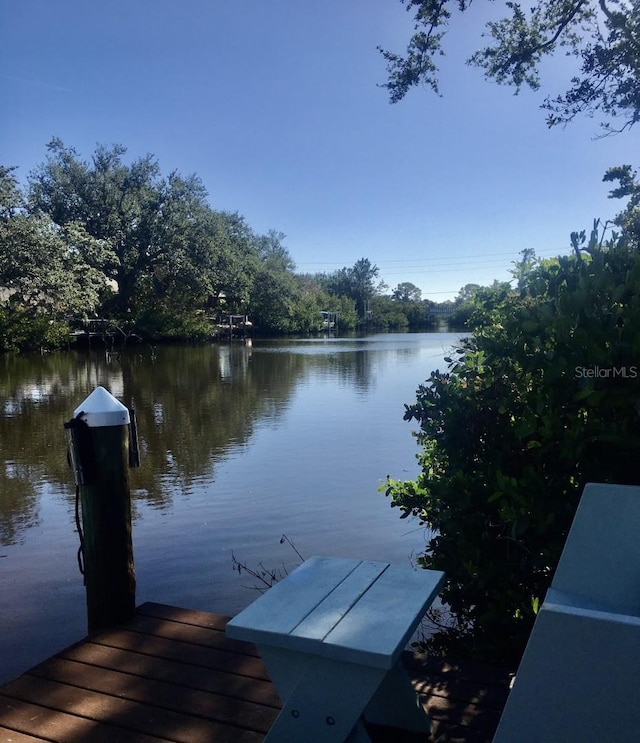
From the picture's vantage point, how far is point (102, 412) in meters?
3.01

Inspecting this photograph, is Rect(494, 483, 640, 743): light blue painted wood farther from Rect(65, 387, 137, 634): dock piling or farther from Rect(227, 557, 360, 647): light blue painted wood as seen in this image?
Rect(65, 387, 137, 634): dock piling

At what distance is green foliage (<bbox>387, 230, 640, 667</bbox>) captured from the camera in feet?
7.85

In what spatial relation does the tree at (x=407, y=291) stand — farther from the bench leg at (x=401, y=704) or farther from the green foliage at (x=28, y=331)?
the bench leg at (x=401, y=704)

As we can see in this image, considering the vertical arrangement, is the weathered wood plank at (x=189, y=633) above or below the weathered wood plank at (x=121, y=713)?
below

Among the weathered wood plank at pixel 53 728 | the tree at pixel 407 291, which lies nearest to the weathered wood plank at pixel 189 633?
the weathered wood plank at pixel 53 728

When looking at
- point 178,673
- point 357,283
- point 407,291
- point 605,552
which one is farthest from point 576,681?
point 407,291

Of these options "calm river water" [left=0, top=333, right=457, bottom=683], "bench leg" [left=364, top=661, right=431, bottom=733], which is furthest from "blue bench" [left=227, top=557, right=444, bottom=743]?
"calm river water" [left=0, top=333, right=457, bottom=683]

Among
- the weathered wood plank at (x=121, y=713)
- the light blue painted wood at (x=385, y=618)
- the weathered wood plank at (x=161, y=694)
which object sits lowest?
the weathered wood plank at (x=161, y=694)

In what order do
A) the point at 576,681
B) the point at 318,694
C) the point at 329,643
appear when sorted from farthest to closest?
the point at 318,694, the point at 329,643, the point at 576,681

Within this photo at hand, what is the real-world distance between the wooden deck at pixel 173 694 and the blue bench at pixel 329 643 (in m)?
0.46

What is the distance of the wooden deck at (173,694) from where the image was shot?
7.25 feet

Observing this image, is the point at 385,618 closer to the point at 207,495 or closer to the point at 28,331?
the point at 207,495

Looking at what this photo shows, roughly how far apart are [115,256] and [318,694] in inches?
1269

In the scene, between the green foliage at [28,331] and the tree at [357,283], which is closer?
the green foliage at [28,331]
